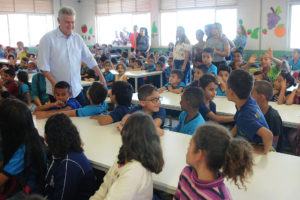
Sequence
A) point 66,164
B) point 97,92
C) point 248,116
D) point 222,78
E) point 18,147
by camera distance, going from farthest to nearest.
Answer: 1. point 222,78
2. point 97,92
3. point 248,116
4. point 18,147
5. point 66,164

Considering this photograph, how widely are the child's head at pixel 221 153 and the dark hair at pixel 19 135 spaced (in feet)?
3.23

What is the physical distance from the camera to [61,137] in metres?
1.64

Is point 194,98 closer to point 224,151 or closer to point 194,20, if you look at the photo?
point 224,151

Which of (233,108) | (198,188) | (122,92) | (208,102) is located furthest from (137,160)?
(233,108)

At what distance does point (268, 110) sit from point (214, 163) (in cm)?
132

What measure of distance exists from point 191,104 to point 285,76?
1724 mm

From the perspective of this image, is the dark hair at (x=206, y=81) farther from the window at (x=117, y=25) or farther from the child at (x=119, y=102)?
the window at (x=117, y=25)

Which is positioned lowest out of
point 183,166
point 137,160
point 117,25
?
point 183,166

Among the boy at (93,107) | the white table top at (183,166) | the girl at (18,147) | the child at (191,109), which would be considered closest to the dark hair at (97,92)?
the boy at (93,107)

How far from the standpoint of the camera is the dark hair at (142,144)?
4.42ft

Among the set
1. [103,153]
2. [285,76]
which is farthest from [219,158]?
[285,76]

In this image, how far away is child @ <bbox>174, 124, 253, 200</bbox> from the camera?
117 cm

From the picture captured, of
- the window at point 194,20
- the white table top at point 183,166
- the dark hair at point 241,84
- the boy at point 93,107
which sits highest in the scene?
the window at point 194,20

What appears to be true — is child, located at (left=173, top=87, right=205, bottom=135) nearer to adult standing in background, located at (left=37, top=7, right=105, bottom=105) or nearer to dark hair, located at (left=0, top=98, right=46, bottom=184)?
dark hair, located at (left=0, top=98, right=46, bottom=184)
